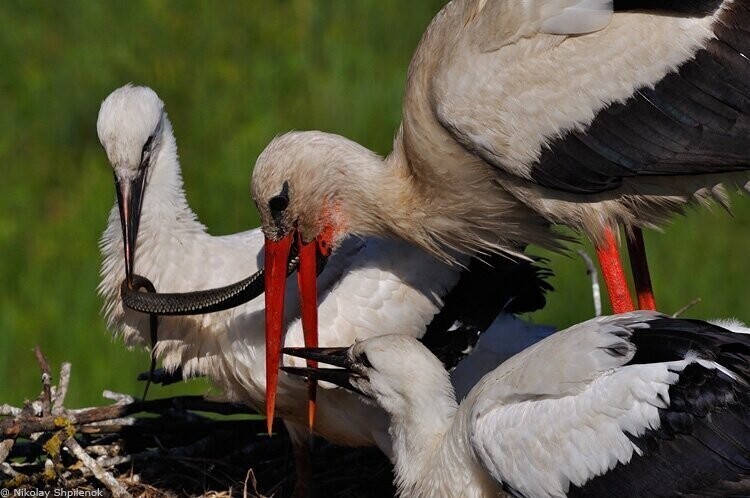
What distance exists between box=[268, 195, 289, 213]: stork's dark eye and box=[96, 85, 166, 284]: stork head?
581 mm

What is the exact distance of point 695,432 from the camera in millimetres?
5633

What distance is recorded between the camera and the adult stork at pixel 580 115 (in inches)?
248

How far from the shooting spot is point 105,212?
1059cm

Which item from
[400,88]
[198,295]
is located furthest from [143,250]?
[400,88]

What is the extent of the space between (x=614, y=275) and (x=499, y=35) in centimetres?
96

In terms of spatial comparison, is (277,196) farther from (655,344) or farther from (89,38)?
(89,38)

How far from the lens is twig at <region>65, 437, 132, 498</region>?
679 cm

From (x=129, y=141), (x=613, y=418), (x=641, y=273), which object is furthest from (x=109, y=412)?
(x=613, y=418)

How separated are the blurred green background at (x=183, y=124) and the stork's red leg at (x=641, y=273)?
232 centimetres

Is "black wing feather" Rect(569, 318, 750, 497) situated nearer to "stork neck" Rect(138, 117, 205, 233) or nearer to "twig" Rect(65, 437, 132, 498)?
"twig" Rect(65, 437, 132, 498)

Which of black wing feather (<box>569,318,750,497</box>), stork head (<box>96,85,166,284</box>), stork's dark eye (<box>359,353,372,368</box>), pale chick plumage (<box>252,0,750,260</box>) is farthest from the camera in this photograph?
stork head (<box>96,85,166,284</box>)

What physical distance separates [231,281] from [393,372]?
116 centimetres

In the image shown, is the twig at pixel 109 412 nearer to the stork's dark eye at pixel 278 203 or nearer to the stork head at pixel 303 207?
the stork head at pixel 303 207

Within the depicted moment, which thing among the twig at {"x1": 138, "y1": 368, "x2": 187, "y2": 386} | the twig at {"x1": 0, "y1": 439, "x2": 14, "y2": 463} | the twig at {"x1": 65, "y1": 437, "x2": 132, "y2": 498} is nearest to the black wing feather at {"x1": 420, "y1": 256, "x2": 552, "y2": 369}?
the twig at {"x1": 138, "y1": 368, "x2": 187, "y2": 386}
